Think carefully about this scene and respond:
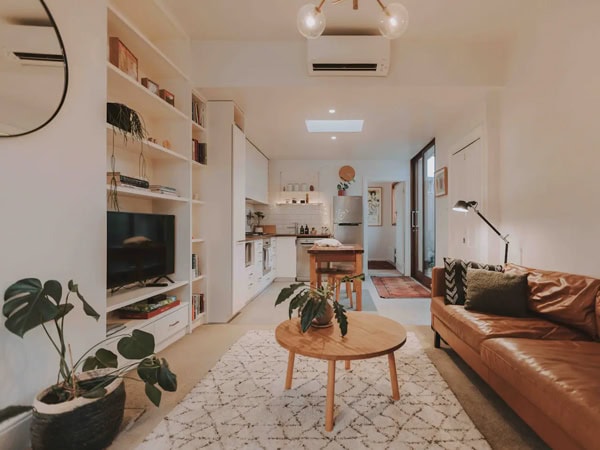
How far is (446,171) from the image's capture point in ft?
14.1

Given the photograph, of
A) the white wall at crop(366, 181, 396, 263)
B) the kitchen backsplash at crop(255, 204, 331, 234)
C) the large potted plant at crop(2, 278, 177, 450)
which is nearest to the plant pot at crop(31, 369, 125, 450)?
the large potted plant at crop(2, 278, 177, 450)

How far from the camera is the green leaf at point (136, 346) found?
4.38 feet

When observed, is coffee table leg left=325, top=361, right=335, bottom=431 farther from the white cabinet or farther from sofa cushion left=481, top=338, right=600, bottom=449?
the white cabinet

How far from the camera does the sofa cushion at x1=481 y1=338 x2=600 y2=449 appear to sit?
1071 mm

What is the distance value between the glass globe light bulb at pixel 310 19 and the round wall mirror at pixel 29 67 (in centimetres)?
135

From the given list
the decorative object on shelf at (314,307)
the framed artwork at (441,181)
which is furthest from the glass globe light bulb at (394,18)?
the framed artwork at (441,181)

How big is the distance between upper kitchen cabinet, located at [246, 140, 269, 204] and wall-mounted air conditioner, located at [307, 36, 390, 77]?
89.8 inches

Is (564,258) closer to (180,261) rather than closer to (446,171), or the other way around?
(446,171)

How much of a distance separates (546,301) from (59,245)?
2981 mm

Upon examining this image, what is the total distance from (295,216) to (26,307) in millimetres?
5477

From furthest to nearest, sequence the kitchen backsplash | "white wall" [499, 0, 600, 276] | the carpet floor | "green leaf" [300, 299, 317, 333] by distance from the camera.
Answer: the carpet floor
the kitchen backsplash
"white wall" [499, 0, 600, 276]
"green leaf" [300, 299, 317, 333]

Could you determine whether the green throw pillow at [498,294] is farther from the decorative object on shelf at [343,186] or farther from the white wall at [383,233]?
the white wall at [383,233]

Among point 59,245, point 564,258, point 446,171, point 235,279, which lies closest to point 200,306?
point 235,279

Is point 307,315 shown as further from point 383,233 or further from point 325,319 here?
point 383,233
